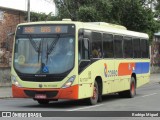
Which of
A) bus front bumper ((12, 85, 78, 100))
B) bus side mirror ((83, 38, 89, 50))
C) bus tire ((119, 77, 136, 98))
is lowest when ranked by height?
bus tire ((119, 77, 136, 98))

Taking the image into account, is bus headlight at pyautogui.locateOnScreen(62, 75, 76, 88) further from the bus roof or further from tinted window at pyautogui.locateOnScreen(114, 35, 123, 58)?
tinted window at pyautogui.locateOnScreen(114, 35, 123, 58)

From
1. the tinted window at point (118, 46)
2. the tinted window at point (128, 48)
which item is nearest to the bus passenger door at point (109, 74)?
the tinted window at point (118, 46)

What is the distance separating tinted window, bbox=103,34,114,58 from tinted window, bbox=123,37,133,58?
5.76ft

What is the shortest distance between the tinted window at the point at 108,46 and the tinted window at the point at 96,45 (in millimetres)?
460

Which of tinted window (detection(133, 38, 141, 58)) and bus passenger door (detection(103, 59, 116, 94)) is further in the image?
tinted window (detection(133, 38, 141, 58))

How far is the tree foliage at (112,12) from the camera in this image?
101 ft

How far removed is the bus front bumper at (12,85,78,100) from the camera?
17531 mm

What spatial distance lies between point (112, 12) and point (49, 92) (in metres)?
16.4

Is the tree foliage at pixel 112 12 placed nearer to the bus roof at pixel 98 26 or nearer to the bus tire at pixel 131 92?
the bus roof at pixel 98 26

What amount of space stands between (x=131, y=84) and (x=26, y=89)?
7.25 meters

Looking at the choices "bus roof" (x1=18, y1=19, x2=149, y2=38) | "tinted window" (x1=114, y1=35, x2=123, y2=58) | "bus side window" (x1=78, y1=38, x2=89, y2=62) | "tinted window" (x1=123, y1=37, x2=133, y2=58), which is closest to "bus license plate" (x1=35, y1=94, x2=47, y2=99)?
"bus side window" (x1=78, y1=38, x2=89, y2=62)

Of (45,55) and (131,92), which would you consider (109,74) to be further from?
(45,55)

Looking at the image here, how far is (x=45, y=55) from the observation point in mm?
17906

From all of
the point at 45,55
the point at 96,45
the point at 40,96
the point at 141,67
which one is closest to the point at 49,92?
the point at 40,96
